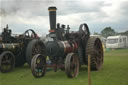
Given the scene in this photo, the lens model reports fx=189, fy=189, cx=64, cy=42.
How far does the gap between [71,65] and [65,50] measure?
758mm

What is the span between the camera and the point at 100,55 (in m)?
8.66

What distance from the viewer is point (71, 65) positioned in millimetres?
6492

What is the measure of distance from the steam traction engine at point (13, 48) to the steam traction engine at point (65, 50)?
5.35 feet

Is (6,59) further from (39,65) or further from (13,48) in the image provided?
(39,65)

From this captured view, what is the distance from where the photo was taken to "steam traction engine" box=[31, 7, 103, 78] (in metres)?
6.56

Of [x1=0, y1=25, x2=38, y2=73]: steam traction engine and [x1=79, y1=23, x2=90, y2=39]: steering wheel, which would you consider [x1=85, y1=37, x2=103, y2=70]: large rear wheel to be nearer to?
[x1=79, y1=23, x2=90, y2=39]: steering wheel

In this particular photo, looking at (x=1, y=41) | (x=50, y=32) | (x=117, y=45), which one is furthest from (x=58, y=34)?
(x=117, y=45)

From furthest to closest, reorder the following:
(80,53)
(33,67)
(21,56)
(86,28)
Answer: (21,56) → (86,28) → (80,53) → (33,67)

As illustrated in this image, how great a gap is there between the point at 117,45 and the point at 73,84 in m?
19.9

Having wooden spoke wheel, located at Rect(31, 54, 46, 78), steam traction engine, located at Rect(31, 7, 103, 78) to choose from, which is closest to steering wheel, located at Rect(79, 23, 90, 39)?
steam traction engine, located at Rect(31, 7, 103, 78)

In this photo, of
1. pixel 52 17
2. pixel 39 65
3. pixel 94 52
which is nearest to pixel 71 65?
pixel 39 65

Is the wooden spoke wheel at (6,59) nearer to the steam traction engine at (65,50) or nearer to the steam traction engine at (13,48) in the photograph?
the steam traction engine at (13,48)

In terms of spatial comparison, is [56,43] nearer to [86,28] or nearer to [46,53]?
[46,53]

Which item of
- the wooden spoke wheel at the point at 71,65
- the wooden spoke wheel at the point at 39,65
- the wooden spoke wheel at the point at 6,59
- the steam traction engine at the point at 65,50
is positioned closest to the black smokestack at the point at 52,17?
the steam traction engine at the point at 65,50
